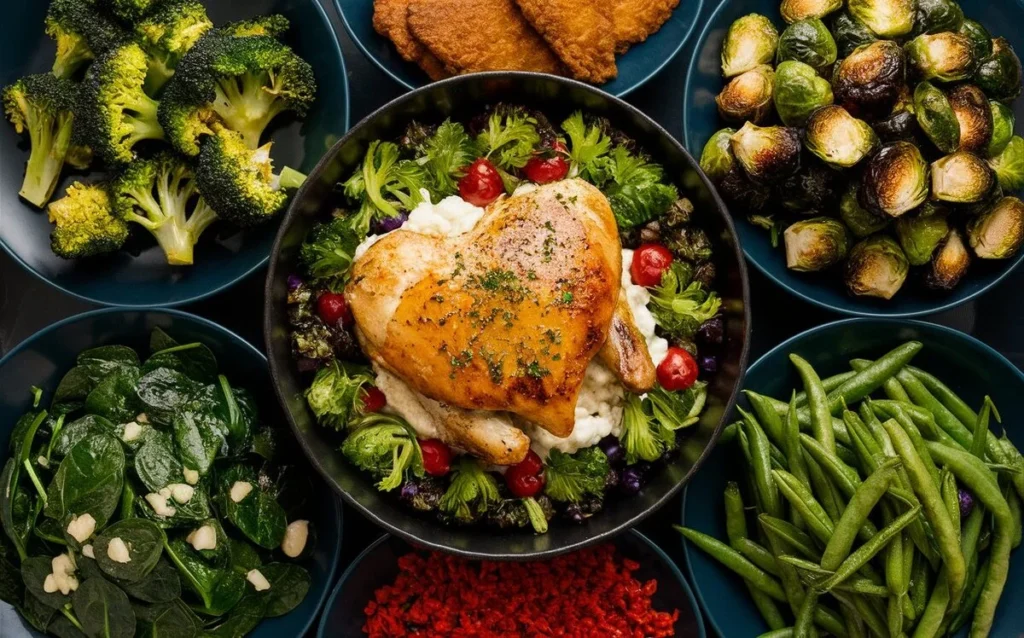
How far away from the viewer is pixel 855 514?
8.86ft

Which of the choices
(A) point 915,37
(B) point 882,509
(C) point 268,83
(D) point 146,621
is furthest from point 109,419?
(A) point 915,37

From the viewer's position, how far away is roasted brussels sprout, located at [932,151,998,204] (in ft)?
9.06

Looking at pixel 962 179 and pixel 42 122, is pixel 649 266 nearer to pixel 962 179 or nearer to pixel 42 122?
pixel 962 179

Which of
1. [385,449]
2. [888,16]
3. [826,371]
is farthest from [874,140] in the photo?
[385,449]

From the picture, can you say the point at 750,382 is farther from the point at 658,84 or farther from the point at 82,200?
the point at 82,200

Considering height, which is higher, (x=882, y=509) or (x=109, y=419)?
(x=109, y=419)

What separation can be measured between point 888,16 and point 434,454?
6.86ft

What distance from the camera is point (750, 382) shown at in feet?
9.90

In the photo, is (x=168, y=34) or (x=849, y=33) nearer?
(x=168, y=34)

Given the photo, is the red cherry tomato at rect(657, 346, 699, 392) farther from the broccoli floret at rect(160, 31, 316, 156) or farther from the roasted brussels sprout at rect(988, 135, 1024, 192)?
the broccoli floret at rect(160, 31, 316, 156)

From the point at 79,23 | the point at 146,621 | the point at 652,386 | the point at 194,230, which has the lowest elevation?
the point at 146,621

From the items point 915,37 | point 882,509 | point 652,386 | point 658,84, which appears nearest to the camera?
point 652,386

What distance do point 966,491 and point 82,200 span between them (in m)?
3.02

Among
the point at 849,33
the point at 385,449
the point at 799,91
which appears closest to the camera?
the point at 385,449
